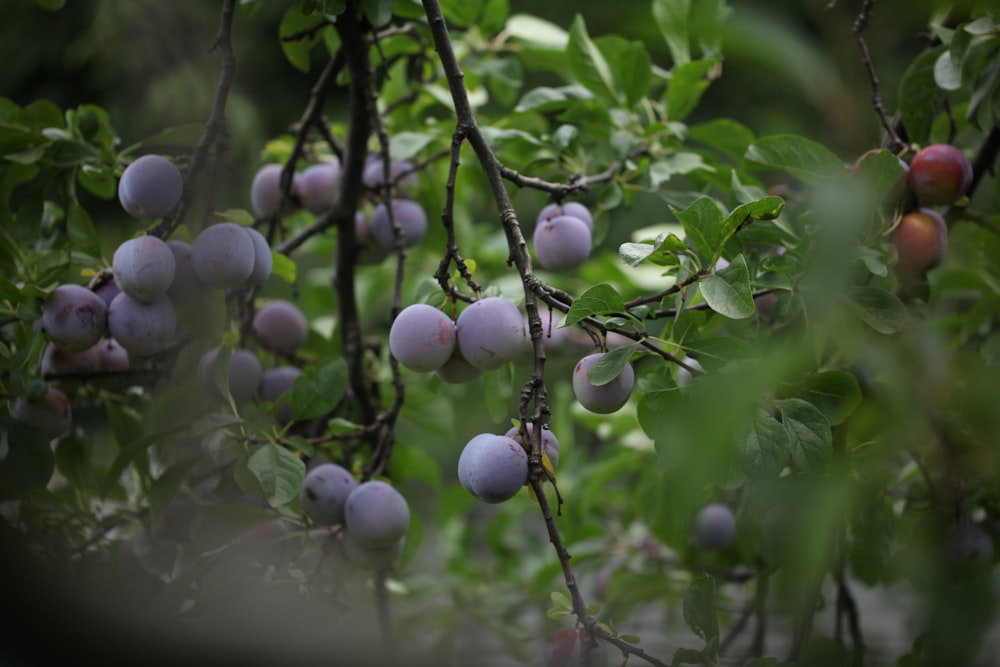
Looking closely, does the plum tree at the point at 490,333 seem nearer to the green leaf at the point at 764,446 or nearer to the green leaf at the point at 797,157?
the green leaf at the point at 764,446

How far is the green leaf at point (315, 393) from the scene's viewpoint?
0.60 metres

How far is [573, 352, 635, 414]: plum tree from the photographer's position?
460mm

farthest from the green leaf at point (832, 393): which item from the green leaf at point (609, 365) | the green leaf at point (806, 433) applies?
the green leaf at point (609, 365)

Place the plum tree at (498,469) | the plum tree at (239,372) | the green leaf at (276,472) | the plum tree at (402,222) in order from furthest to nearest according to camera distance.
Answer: the plum tree at (402,222) < the plum tree at (239,372) < the green leaf at (276,472) < the plum tree at (498,469)

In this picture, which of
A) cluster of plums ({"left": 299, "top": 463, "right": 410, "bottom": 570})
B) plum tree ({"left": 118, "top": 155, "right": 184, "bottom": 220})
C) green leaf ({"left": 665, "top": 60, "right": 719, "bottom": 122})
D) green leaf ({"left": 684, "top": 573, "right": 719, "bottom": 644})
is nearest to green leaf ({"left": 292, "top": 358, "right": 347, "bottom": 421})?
cluster of plums ({"left": 299, "top": 463, "right": 410, "bottom": 570})

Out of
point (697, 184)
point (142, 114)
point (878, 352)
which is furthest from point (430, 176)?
point (142, 114)

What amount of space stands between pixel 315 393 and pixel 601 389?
23 cm

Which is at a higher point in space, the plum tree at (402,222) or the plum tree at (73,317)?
the plum tree at (402,222)

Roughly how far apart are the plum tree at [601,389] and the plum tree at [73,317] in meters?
0.30

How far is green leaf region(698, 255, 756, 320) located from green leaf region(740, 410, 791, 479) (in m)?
0.06

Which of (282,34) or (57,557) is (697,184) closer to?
(282,34)

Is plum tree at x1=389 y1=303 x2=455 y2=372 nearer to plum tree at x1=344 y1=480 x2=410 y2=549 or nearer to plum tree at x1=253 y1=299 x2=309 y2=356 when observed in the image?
plum tree at x1=344 y1=480 x2=410 y2=549

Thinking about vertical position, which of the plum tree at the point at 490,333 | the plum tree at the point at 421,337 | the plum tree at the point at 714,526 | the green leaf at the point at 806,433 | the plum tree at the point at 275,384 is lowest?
the plum tree at the point at 714,526

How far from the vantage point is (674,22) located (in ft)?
2.51
